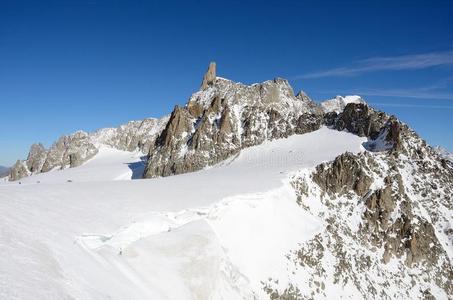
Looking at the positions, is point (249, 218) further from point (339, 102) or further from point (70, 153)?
point (70, 153)

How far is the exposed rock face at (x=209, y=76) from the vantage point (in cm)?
10412

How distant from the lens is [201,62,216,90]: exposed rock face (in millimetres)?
104125

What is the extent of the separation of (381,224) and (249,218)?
21186mm

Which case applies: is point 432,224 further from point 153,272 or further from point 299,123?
point 153,272

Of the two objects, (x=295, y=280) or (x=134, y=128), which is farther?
(x=134, y=128)

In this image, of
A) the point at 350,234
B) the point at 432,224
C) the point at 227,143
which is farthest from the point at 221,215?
the point at 227,143

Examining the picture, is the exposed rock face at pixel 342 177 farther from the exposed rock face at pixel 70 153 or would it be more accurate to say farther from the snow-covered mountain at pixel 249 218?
the exposed rock face at pixel 70 153

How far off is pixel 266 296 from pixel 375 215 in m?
24.7

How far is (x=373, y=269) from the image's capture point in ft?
139

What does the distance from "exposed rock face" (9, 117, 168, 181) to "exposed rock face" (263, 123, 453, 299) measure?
3442 inches

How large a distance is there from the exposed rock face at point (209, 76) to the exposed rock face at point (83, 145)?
1319 inches

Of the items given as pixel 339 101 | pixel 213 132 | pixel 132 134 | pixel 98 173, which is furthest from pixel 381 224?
pixel 132 134

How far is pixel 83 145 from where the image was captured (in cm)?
14312

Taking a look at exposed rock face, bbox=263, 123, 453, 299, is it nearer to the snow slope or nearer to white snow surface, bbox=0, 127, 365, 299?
white snow surface, bbox=0, 127, 365, 299
